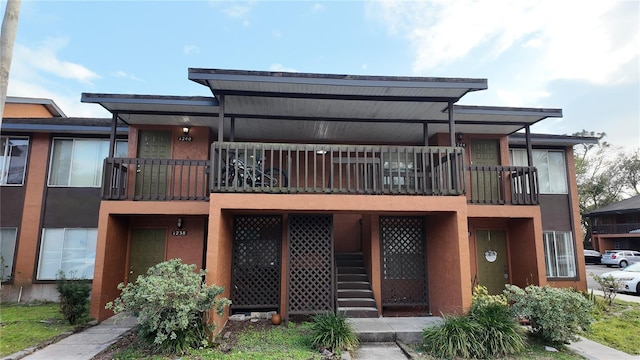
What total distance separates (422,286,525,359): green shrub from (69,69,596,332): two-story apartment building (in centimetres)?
75

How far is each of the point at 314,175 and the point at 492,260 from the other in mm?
6422

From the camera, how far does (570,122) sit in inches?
1366

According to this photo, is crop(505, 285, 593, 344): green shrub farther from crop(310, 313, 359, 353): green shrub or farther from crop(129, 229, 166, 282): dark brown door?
crop(129, 229, 166, 282): dark brown door

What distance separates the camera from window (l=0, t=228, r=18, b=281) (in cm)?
909

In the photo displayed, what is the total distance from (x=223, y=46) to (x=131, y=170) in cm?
1154

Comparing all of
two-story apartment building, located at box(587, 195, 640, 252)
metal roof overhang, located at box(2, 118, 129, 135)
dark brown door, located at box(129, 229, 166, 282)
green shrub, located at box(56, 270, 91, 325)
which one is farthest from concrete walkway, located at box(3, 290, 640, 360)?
two-story apartment building, located at box(587, 195, 640, 252)

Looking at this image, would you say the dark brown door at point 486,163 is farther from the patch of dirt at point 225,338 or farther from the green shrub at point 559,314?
the patch of dirt at point 225,338

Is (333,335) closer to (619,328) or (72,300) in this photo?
(72,300)

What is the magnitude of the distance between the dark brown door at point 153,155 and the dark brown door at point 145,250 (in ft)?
3.53

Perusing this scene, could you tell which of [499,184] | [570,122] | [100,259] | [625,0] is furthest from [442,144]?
[570,122]

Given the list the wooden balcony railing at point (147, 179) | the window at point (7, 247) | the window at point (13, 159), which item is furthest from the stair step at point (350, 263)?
the window at point (13, 159)

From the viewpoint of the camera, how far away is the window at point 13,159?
9562mm

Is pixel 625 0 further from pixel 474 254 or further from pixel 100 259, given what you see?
pixel 100 259

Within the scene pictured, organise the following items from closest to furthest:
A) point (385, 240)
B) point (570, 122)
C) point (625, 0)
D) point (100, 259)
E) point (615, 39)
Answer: point (100, 259) → point (385, 240) → point (625, 0) → point (615, 39) → point (570, 122)
